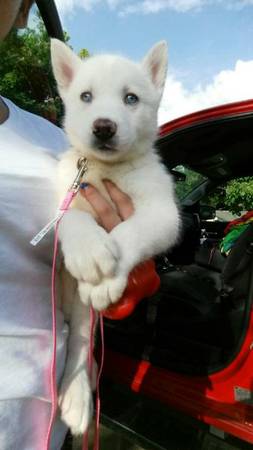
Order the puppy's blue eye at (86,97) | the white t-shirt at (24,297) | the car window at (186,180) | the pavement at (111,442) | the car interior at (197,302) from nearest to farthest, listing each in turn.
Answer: the white t-shirt at (24,297)
the puppy's blue eye at (86,97)
the car interior at (197,302)
the pavement at (111,442)
the car window at (186,180)

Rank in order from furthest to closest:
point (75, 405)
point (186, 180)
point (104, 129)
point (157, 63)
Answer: point (186, 180)
point (157, 63)
point (104, 129)
point (75, 405)

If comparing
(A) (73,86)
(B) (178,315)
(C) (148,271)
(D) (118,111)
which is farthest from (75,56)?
(B) (178,315)

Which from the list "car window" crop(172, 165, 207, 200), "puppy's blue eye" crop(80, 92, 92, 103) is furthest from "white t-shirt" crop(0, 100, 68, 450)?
"car window" crop(172, 165, 207, 200)

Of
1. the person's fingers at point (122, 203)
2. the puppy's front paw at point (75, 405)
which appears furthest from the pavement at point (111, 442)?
the person's fingers at point (122, 203)

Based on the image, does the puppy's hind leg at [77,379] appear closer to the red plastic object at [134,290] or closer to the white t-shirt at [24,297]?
the white t-shirt at [24,297]

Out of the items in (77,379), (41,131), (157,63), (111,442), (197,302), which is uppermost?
(157,63)

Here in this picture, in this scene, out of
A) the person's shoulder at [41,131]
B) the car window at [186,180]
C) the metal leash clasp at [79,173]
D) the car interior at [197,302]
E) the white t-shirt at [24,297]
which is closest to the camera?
the white t-shirt at [24,297]

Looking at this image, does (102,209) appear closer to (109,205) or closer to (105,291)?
(109,205)

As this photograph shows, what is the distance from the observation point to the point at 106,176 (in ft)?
4.84

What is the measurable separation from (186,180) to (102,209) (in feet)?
7.26

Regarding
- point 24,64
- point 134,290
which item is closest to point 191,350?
point 134,290

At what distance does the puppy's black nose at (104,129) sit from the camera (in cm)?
140

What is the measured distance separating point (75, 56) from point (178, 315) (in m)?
1.60

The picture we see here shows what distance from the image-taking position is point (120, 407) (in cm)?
235
